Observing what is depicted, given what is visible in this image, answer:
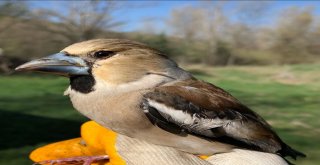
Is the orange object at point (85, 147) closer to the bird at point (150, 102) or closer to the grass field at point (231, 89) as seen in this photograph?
the bird at point (150, 102)

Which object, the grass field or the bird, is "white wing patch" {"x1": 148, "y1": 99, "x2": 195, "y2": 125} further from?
the grass field

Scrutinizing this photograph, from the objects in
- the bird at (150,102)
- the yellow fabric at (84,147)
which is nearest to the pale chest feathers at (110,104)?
the bird at (150,102)

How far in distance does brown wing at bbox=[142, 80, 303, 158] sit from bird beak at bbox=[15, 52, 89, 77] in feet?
0.78

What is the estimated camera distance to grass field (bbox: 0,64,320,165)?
473cm

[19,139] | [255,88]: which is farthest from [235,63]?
[19,139]

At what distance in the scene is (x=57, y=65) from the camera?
1317 mm

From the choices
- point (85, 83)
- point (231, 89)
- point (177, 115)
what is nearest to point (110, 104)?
point (85, 83)

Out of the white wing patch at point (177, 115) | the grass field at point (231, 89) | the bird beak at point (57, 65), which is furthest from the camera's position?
the grass field at point (231, 89)

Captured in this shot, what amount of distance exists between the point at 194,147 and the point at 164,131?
0.37 ft

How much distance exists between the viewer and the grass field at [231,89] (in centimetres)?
473

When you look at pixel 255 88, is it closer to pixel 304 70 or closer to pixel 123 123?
pixel 304 70

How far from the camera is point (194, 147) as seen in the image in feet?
4.76

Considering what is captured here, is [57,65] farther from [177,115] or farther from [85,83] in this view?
[177,115]

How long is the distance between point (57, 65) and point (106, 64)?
0.51 feet
